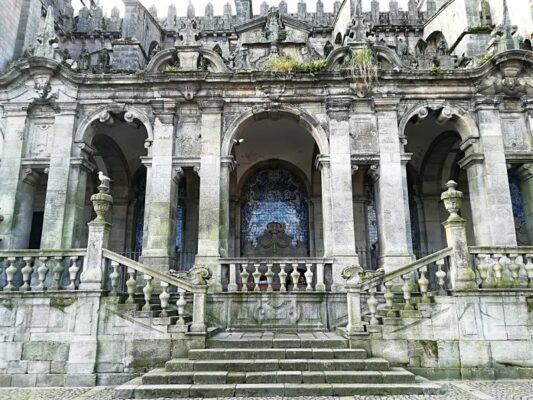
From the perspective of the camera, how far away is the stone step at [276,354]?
23.7 ft

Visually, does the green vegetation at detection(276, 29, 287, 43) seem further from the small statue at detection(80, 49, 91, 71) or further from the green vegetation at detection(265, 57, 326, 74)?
the small statue at detection(80, 49, 91, 71)

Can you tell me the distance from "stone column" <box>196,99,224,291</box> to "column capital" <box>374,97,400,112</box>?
4.34m

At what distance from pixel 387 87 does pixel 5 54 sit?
11.3 m

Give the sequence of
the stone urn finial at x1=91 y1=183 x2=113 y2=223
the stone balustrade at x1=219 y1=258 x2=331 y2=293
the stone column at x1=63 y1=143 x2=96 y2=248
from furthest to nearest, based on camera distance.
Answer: the stone column at x1=63 y1=143 x2=96 y2=248
the stone balustrade at x1=219 y1=258 x2=331 y2=293
the stone urn finial at x1=91 y1=183 x2=113 y2=223

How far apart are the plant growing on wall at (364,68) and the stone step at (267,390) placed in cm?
793

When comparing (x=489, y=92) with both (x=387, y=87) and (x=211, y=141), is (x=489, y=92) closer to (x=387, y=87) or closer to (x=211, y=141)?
(x=387, y=87)

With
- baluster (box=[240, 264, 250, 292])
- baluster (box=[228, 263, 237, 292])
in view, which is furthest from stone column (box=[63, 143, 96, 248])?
baluster (box=[240, 264, 250, 292])

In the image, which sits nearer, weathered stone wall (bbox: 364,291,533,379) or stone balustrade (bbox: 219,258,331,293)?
weathered stone wall (bbox: 364,291,533,379)

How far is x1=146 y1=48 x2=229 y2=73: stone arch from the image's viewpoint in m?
11.6

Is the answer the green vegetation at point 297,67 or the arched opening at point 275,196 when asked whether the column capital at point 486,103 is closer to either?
the green vegetation at point 297,67

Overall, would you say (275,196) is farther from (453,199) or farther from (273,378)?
(273,378)

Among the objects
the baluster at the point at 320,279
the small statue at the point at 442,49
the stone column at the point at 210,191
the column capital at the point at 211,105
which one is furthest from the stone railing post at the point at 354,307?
the small statue at the point at 442,49

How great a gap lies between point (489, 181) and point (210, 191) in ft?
24.4

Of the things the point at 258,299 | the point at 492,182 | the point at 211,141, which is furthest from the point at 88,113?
the point at 492,182
